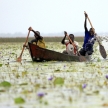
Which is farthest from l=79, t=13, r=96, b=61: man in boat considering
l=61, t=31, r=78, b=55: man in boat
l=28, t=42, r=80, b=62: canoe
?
l=28, t=42, r=80, b=62: canoe

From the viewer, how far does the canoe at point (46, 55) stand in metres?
12.2

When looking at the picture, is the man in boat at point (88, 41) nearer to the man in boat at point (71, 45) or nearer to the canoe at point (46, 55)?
the man in boat at point (71, 45)

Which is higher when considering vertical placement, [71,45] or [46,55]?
[71,45]

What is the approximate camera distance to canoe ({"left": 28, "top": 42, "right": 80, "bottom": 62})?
12.2m

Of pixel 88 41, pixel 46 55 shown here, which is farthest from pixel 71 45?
pixel 46 55

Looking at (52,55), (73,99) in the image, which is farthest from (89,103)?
(52,55)

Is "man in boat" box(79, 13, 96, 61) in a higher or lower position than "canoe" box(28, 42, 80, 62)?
higher

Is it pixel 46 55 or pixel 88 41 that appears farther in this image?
pixel 88 41

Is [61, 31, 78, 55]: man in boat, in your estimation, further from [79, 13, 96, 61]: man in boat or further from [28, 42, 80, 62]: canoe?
[28, 42, 80, 62]: canoe

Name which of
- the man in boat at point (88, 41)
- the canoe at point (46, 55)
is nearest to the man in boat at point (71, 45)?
the man in boat at point (88, 41)

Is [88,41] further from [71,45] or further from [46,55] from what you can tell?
[46,55]

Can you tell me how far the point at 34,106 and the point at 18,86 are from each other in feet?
6.19

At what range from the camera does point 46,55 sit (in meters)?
12.5

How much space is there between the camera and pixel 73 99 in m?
4.74
